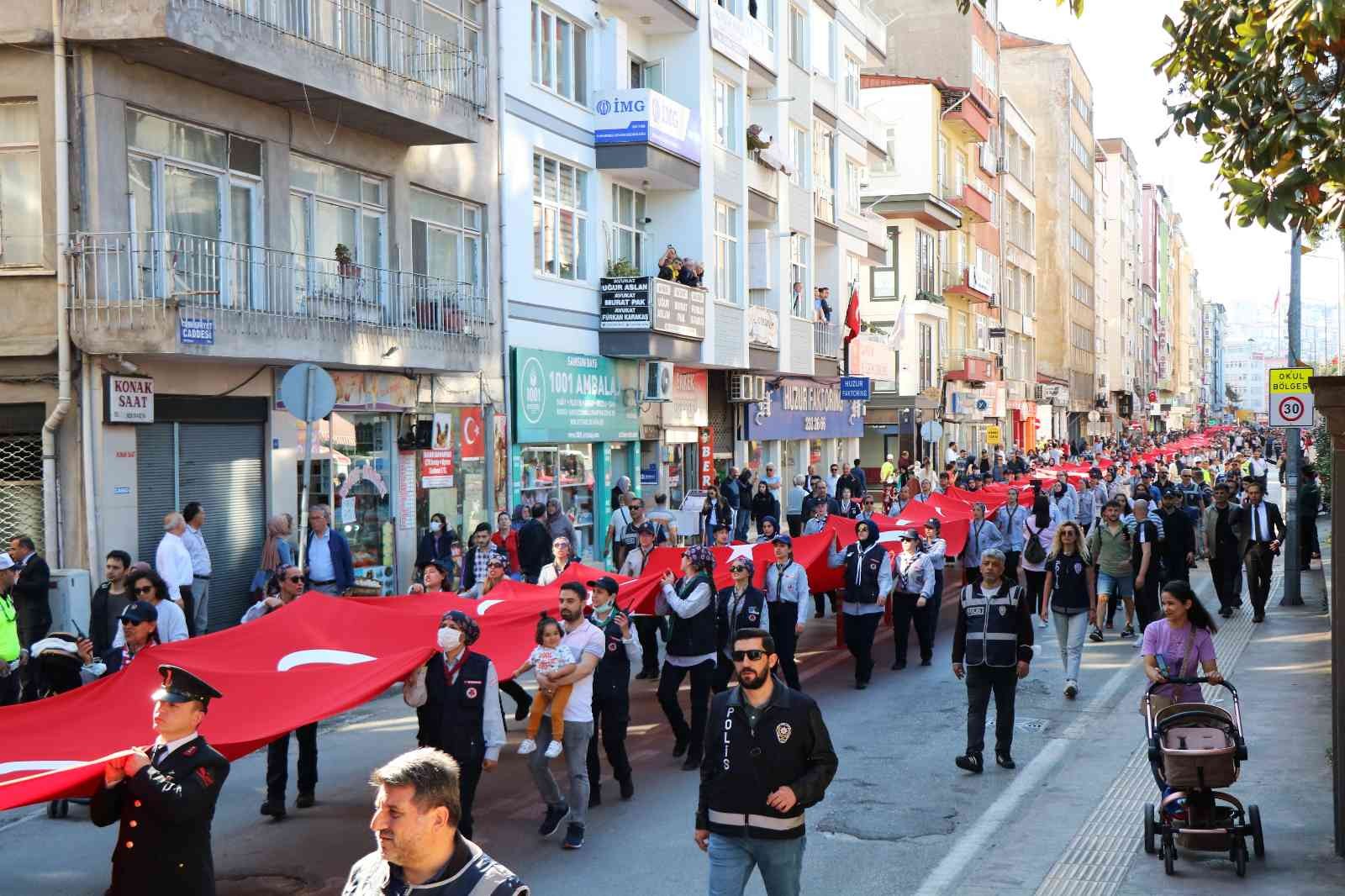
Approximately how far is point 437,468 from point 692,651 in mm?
11718

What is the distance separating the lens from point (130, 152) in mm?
16578

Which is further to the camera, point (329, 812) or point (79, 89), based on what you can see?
point (79, 89)

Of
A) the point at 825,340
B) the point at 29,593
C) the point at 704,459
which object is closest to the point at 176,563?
the point at 29,593

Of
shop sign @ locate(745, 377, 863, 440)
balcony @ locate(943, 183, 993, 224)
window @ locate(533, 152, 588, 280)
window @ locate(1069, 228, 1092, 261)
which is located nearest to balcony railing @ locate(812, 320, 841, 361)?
shop sign @ locate(745, 377, 863, 440)

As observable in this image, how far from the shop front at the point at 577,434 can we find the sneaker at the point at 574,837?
14.6m

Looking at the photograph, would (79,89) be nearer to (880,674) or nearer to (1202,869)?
(880,674)

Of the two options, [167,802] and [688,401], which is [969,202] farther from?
[167,802]

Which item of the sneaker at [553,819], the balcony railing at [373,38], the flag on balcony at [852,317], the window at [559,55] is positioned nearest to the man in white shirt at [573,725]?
the sneaker at [553,819]

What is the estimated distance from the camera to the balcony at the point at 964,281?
58.2 meters

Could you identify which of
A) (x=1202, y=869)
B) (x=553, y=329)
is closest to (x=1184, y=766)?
(x=1202, y=869)

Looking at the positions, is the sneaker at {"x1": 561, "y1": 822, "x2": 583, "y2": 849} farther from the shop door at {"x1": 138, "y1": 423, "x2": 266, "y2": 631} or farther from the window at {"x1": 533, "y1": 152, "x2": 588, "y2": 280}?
the window at {"x1": 533, "y1": 152, "x2": 588, "y2": 280}

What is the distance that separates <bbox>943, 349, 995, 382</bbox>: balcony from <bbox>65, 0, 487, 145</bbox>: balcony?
3742 centimetres

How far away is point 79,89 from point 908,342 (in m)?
38.7

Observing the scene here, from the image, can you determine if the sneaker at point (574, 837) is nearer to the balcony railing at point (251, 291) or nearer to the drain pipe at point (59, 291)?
the drain pipe at point (59, 291)
